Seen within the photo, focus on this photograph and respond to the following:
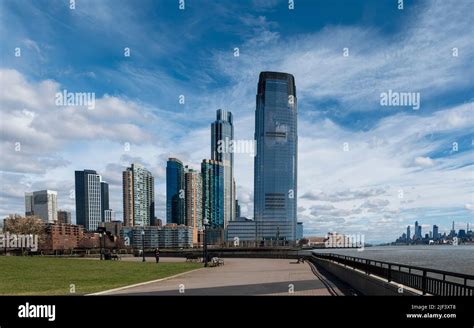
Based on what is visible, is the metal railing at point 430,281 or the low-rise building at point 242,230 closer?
the metal railing at point 430,281

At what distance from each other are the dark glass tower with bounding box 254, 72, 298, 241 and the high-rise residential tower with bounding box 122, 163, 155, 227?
4734 cm

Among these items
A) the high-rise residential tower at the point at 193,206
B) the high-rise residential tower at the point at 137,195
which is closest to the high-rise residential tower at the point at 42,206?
the high-rise residential tower at the point at 137,195

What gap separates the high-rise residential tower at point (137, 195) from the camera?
119312 mm

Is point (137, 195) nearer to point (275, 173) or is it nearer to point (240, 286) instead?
point (275, 173)

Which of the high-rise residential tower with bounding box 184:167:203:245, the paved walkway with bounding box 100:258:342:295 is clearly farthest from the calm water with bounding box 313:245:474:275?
the high-rise residential tower with bounding box 184:167:203:245

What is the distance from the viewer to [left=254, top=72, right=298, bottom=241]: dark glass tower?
505ft

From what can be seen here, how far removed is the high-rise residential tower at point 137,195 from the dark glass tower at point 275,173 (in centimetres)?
4734

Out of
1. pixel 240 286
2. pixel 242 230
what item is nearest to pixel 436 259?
pixel 240 286

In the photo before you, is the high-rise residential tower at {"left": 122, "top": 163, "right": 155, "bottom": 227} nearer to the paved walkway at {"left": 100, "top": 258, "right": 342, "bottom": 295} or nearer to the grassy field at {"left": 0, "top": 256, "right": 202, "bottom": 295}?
the grassy field at {"left": 0, "top": 256, "right": 202, "bottom": 295}

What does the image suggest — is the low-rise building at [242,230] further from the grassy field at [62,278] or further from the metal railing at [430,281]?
the metal railing at [430,281]

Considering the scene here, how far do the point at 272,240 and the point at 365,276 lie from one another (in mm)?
176468
